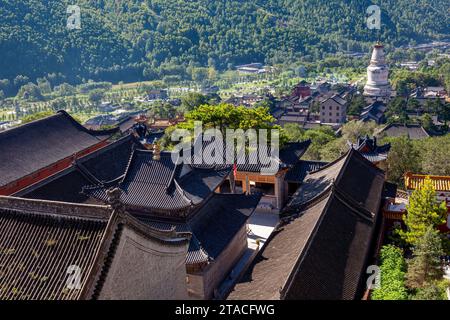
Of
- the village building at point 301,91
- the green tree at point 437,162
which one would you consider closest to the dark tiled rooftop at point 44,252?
the green tree at point 437,162

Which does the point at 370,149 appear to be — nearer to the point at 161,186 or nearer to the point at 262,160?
the point at 262,160

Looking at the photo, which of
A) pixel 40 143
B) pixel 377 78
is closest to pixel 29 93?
pixel 377 78

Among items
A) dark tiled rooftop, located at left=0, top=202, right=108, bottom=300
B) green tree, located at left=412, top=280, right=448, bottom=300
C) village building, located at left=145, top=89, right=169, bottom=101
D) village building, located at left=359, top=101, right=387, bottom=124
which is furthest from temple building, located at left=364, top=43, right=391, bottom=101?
dark tiled rooftop, located at left=0, top=202, right=108, bottom=300

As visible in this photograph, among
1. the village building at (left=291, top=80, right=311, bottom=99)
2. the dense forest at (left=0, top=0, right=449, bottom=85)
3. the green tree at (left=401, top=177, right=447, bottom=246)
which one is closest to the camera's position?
the green tree at (left=401, top=177, right=447, bottom=246)

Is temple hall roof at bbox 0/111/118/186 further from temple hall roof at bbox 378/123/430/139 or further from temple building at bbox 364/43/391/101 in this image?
temple building at bbox 364/43/391/101
